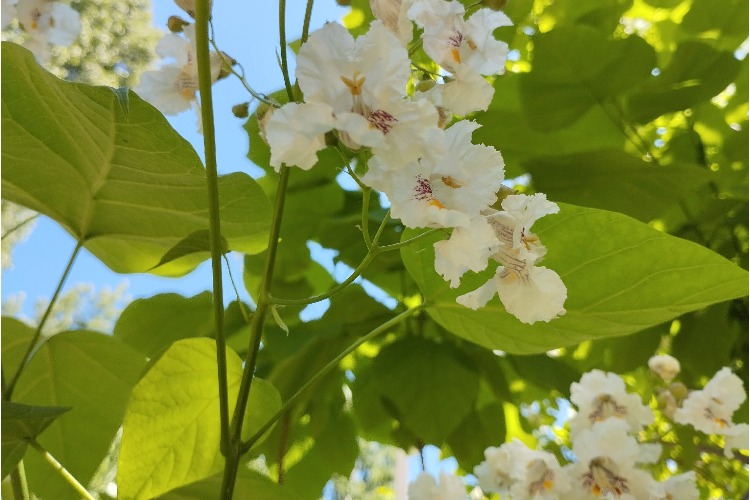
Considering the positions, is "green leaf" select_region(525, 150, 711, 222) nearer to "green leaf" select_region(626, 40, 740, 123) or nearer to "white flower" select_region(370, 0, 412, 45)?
"green leaf" select_region(626, 40, 740, 123)

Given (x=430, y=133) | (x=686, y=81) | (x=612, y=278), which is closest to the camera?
(x=430, y=133)

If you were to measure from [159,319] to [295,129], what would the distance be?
0.32 m

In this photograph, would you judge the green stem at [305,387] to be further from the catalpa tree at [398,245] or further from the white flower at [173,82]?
the white flower at [173,82]

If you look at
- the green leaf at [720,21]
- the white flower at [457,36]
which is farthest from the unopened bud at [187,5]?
the green leaf at [720,21]

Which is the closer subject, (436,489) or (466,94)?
(466,94)

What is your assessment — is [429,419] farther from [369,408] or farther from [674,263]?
[674,263]

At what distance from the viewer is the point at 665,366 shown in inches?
23.6

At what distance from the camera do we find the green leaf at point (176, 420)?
10.6 inches

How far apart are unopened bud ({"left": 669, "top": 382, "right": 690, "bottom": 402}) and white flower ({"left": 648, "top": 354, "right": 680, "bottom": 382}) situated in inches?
0.5

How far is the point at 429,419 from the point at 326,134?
29 centimetres

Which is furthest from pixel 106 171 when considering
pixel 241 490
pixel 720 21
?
pixel 720 21

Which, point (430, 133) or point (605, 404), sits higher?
point (430, 133)

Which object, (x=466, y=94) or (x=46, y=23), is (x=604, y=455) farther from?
(x=46, y=23)

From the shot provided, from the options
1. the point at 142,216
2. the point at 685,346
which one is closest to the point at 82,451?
the point at 142,216
